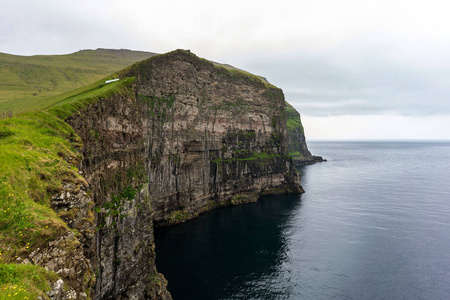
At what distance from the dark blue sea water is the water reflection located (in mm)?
175

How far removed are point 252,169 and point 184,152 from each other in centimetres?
3009

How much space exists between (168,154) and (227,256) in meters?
30.1

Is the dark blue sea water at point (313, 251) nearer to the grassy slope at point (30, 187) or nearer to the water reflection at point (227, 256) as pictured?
the water reflection at point (227, 256)

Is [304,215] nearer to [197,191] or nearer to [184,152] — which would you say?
[197,191]

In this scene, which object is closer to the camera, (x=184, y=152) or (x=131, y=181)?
(x=131, y=181)

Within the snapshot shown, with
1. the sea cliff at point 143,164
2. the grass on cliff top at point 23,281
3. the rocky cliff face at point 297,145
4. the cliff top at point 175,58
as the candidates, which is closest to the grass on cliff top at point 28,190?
the grass on cliff top at point 23,281

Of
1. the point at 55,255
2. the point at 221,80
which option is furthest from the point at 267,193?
the point at 55,255

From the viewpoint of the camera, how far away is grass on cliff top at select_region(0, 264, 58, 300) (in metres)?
8.03

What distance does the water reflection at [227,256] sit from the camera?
120 feet

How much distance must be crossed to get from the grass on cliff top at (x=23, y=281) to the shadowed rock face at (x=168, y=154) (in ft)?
33.1

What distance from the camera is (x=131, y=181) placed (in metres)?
32.7

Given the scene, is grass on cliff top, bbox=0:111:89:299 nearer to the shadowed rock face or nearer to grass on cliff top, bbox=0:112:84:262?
grass on cliff top, bbox=0:112:84:262

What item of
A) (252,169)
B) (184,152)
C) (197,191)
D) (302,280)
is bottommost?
(302,280)

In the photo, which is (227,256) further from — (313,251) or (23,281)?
(23,281)
